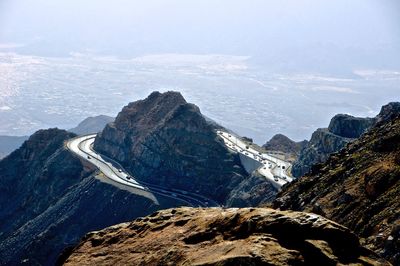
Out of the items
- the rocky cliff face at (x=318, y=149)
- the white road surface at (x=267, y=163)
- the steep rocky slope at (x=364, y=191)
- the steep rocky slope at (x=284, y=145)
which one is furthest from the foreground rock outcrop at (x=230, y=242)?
the steep rocky slope at (x=284, y=145)

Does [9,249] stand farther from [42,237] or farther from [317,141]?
[317,141]

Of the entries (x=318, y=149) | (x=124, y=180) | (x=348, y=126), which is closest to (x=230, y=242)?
(x=318, y=149)

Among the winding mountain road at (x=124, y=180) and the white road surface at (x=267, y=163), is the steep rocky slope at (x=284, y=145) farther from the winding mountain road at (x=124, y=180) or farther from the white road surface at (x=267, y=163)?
the winding mountain road at (x=124, y=180)

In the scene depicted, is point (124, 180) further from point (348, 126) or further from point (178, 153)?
point (348, 126)

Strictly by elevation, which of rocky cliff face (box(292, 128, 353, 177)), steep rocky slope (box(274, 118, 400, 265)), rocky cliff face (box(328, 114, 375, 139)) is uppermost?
steep rocky slope (box(274, 118, 400, 265))

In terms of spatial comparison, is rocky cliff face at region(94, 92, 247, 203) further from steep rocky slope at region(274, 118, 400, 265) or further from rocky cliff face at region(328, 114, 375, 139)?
steep rocky slope at region(274, 118, 400, 265)

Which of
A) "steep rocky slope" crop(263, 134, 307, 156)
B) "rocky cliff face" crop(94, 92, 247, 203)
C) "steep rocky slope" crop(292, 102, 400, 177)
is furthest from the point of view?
"steep rocky slope" crop(263, 134, 307, 156)

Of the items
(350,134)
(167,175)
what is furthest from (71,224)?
(350,134)

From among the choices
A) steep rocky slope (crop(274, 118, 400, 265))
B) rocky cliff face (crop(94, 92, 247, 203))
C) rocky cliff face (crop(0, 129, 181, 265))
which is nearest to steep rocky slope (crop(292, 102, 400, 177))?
rocky cliff face (crop(94, 92, 247, 203))
